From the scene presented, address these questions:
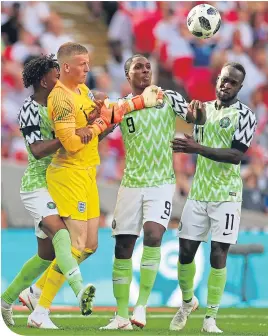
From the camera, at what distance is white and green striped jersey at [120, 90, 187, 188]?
1027cm

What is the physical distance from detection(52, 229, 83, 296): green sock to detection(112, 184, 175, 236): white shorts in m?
0.66

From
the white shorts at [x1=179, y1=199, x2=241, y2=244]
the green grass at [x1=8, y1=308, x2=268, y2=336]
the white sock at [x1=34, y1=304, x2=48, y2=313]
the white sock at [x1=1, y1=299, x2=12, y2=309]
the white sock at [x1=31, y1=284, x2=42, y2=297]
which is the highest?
the white shorts at [x1=179, y1=199, x2=241, y2=244]

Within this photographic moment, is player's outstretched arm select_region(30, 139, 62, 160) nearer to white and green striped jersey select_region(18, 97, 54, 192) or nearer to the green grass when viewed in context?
white and green striped jersey select_region(18, 97, 54, 192)

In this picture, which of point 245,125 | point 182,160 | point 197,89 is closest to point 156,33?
point 197,89

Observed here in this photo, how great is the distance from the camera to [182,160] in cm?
1705

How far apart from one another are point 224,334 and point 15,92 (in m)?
7.79

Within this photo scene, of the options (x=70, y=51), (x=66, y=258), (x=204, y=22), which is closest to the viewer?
(x=66, y=258)

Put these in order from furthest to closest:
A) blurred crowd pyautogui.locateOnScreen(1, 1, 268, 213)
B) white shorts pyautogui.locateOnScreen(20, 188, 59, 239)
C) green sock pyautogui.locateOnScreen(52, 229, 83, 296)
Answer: blurred crowd pyautogui.locateOnScreen(1, 1, 268, 213) → white shorts pyautogui.locateOnScreen(20, 188, 59, 239) → green sock pyautogui.locateOnScreen(52, 229, 83, 296)

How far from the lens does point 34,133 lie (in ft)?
32.7

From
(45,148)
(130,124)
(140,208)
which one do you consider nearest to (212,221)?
(140,208)

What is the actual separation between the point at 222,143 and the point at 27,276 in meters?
2.11

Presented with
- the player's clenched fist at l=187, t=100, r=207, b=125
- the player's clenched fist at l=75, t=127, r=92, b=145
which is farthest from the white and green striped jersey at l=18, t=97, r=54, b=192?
the player's clenched fist at l=187, t=100, r=207, b=125

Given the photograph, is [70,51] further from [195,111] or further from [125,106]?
[195,111]

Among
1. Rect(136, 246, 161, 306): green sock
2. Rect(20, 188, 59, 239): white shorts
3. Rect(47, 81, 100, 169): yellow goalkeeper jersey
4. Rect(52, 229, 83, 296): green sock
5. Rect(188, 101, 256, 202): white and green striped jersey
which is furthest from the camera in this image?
Rect(188, 101, 256, 202): white and green striped jersey
